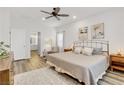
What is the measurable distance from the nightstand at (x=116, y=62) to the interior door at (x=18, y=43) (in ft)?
16.0

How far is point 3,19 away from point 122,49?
4.08 meters

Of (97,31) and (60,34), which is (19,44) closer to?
(60,34)

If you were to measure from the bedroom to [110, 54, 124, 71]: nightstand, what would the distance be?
0.03 meters

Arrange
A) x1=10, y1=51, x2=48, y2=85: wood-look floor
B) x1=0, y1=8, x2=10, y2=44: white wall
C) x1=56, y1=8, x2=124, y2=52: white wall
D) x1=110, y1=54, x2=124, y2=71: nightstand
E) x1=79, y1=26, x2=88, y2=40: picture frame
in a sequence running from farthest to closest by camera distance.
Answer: x1=79, y1=26, x2=88, y2=40: picture frame → x1=10, y1=51, x2=48, y2=85: wood-look floor → x1=56, y1=8, x2=124, y2=52: white wall → x1=110, y1=54, x2=124, y2=71: nightstand → x1=0, y1=8, x2=10, y2=44: white wall

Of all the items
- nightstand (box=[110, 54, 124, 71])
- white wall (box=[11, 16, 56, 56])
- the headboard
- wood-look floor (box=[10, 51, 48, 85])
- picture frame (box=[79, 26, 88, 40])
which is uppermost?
white wall (box=[11, 16, 56, 56])

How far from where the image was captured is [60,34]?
25.6 ft

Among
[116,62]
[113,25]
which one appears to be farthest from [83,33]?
[116,62]

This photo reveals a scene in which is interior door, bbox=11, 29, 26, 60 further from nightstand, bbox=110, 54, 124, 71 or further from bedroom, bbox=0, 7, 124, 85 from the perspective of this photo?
nightstand, bbox=110, 54, 124, 71

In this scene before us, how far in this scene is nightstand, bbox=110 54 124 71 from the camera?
3632 millimetres

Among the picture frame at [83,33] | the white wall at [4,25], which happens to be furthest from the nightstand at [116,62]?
the white wall at [4,25]

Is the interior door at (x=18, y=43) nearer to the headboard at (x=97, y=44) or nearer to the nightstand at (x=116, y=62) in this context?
the headboard at (x=97, y=44)

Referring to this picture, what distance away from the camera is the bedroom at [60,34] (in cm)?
320

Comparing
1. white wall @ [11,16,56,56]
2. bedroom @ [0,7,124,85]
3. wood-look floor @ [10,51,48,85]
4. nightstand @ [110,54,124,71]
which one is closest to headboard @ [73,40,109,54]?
bedroom @ [0,7,124,85]
